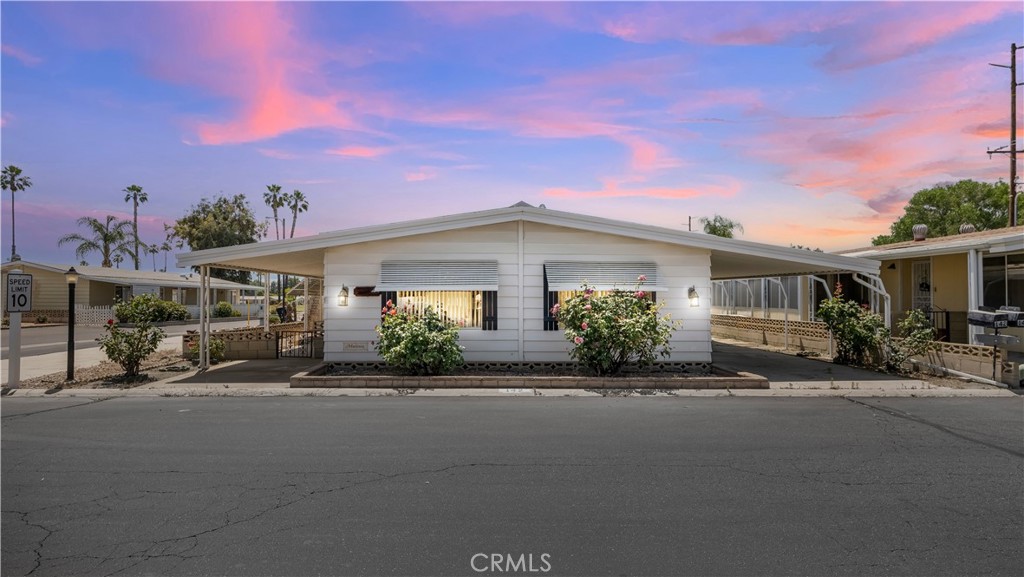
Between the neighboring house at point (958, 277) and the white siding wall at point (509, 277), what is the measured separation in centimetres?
560

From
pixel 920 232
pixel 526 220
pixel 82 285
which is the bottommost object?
pixel 82 285

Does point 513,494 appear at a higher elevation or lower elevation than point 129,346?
lower

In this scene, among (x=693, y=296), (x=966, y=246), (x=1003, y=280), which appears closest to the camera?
(x=693, y=296)

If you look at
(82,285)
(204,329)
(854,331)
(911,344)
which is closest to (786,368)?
(854,331)

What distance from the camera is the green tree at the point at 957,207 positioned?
1310 inches

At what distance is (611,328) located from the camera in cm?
Result: 952

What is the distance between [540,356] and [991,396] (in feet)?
24.8

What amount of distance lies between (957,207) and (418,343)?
4008 centimetres

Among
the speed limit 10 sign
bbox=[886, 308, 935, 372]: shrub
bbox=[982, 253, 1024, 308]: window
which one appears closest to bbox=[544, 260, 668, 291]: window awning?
bbox=[886, 308, 935, 372]: shrub

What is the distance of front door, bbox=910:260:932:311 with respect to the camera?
13502 millimetres

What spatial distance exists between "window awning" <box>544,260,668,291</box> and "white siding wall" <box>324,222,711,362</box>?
0.44 ft

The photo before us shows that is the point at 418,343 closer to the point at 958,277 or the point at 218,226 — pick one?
the point at 958,277

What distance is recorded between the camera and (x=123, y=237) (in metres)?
45.6

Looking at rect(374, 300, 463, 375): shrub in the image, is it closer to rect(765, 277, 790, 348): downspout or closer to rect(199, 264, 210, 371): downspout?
rect(199, 264, 210, 371): downspout
